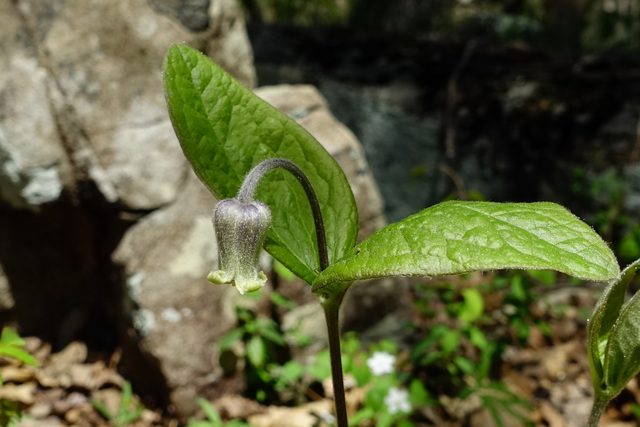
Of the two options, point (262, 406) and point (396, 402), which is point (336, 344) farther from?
point (262, 406)

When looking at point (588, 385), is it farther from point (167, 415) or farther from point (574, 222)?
point (574, 222)

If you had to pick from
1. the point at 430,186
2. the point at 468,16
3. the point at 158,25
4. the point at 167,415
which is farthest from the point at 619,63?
the point at 167,415

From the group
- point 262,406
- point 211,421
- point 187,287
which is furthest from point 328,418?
point 187,287

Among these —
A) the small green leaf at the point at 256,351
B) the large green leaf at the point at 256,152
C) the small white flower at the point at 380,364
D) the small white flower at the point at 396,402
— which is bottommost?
the small green leaf at the point at 256,351

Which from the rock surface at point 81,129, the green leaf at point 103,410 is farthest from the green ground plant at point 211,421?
the rock surface at point 81,129

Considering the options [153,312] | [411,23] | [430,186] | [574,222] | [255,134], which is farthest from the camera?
[411,23]

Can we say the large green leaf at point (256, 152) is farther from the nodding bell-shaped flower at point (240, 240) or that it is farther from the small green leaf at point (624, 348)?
the small green leaf at point (624, 348)

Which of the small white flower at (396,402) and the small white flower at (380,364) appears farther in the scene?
the small white flower at (380,364)
